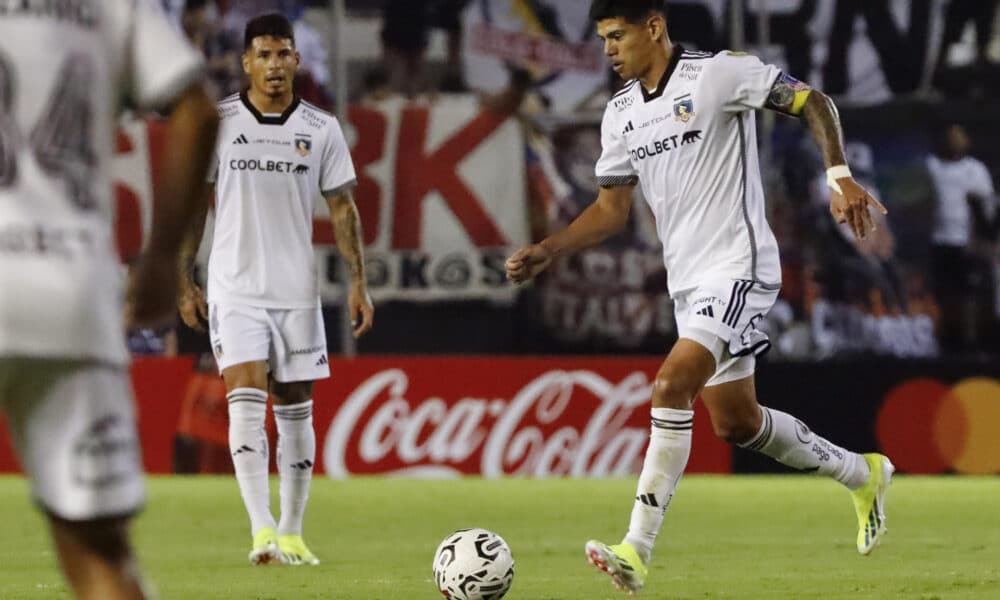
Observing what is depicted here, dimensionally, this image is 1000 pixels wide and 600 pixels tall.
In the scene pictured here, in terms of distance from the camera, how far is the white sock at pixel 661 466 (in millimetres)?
6312

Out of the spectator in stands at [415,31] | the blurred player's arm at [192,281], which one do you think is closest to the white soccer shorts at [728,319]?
the blurred player's arm at [192,281]

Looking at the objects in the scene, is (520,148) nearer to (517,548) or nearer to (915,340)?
(915,340)

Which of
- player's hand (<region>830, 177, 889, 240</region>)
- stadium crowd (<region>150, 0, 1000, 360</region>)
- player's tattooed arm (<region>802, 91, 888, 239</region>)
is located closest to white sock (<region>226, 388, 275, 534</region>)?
player's tattooed arm (<region>802, 91, 888, 239</region>)

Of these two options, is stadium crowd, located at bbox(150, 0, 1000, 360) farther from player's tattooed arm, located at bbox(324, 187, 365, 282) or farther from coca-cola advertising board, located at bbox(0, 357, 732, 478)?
player's tattooed arm, located at bbox(324, 187, 365, 282)

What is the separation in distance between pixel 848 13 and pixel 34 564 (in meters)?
9.37

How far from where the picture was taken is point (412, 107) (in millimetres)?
14945

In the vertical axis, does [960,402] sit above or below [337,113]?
below

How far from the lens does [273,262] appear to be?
8.23m

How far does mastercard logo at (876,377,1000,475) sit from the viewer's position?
1447 centimetres

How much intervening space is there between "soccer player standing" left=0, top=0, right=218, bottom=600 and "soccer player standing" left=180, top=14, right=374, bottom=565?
5032mm

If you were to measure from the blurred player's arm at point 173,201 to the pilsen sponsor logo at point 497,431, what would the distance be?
1110cm

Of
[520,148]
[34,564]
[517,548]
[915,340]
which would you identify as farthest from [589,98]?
[34,564]

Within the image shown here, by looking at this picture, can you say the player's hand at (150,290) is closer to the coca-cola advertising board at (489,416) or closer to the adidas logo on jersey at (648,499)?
the adidas logo on jersey at (648,499)

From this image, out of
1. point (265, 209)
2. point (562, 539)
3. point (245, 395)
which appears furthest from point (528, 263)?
point (562, 539)
